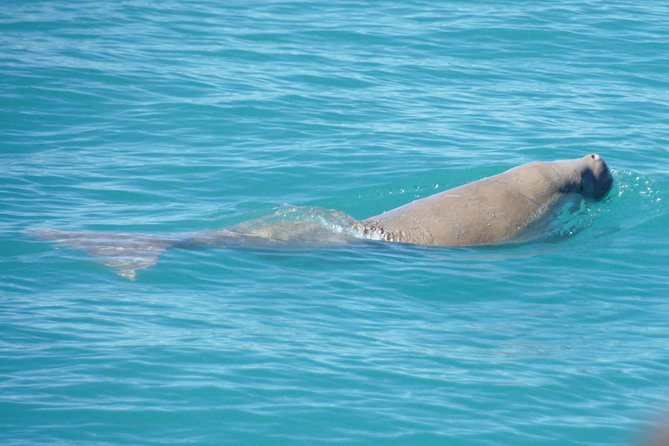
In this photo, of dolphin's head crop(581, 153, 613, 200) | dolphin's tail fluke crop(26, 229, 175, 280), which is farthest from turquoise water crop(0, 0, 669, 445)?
dolphin's head crop(581, 153, 613, 200)

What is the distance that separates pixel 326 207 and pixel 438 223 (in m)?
1.61

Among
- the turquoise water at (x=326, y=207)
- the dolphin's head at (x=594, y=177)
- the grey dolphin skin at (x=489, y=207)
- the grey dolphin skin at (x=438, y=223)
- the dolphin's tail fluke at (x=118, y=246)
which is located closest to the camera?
the turquoise water at (x=326, y=207)

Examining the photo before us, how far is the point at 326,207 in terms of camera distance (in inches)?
497

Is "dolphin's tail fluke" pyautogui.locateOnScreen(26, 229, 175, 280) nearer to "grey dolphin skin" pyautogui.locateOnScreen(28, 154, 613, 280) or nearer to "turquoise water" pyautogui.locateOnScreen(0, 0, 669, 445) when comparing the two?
"grey dolphin skin" pyautogui.locateOnScreen(28, 154, 613, 280)

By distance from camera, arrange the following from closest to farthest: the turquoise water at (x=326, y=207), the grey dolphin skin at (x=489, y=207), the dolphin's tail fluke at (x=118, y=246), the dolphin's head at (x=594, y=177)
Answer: the turquoise water at (x=326, y=207) → the dolphin's tail fluke at (x=118, y=246) → the grey dolphin skin at (x=489, y=207) → the dolphin's head at (x=594, y=177)

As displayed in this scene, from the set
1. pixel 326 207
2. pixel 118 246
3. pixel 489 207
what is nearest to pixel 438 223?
pixel 489 207

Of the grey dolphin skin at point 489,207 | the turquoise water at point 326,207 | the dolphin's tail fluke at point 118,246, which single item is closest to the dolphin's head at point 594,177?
the grey dolphin skin at point 489,207

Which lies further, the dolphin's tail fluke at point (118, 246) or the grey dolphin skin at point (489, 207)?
the grey dolphin skin at point (489, 207)

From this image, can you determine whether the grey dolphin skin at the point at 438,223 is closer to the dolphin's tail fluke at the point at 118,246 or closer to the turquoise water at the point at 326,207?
the dolphin's tail fluke at the point at 118,246

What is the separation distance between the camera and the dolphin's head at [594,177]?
12367mm

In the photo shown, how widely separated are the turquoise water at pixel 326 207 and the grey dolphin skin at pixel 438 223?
295mm

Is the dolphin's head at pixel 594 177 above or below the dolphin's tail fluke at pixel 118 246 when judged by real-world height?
above

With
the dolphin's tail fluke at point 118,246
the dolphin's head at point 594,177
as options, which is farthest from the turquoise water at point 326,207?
the dolphin's head at point 594,177

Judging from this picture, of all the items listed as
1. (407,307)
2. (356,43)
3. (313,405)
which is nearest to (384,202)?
(407,307)
